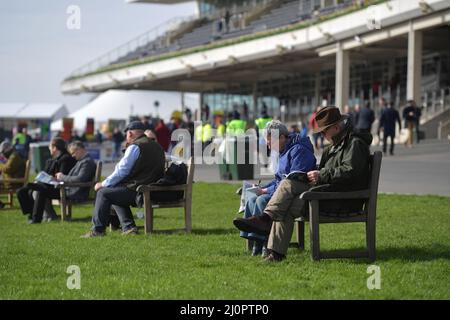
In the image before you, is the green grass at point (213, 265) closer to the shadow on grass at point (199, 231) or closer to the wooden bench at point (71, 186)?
the shadow on grass at point (199, 231)

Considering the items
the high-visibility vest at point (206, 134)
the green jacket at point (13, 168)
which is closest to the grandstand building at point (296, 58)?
the high-visibility vest at point (206, 134)

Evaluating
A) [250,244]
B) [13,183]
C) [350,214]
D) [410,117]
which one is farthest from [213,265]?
[410,117]

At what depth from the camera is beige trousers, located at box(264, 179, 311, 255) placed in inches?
295

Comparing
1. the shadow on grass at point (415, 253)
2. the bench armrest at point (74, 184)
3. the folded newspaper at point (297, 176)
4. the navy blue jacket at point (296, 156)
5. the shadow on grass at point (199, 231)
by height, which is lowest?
the shadow on grass at point (199, 231)

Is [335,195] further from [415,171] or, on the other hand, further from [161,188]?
[415,171]

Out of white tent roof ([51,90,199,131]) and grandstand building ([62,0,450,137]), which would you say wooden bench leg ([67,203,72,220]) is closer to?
grandstand building ([62,0,450,137])

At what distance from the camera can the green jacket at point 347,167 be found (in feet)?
24.0

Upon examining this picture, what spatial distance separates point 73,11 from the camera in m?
11.4

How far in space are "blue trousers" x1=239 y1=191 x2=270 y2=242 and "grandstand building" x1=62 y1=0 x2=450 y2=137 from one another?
70.3 ft

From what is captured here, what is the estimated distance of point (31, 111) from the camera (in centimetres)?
6556

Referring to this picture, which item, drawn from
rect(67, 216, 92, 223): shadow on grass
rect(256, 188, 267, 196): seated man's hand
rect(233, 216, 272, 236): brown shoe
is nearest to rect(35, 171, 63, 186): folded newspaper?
rect(67, 216, 92, 223): shadow on grass

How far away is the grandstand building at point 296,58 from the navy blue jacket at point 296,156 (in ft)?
70.3

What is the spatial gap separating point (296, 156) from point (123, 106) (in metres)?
57.2

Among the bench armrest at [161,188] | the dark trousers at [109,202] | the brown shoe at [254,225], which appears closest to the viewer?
the brown shoe at [254,225]
